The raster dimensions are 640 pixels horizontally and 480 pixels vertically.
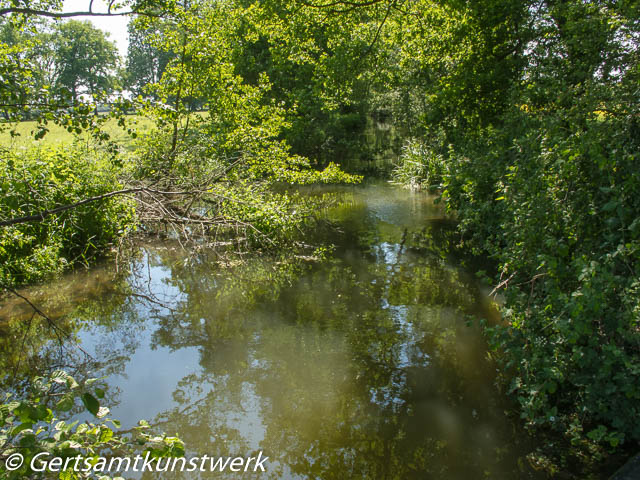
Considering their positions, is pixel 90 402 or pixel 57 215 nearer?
pixel 90 402

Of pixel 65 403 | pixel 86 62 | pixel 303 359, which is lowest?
pixel 303 359

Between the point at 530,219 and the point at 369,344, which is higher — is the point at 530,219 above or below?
above

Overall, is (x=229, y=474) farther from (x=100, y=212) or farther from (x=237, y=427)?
(x=100, y=212)

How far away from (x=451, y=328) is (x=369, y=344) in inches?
53.2

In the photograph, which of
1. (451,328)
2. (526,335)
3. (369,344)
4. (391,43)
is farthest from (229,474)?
(391,43)

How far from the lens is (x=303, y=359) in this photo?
588cm

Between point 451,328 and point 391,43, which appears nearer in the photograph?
point 451,328

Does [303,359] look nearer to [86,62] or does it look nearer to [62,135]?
[62,135]

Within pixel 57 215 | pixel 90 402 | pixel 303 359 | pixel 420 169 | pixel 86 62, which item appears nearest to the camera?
pixel 90 402

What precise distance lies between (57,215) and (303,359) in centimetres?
624

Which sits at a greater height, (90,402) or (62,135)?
(90,402)

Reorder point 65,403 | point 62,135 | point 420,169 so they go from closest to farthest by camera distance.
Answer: point 65,403 → point 420,169 → point 62,135

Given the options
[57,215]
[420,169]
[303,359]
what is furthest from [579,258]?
[420,169]

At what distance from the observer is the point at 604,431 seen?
3713mm
